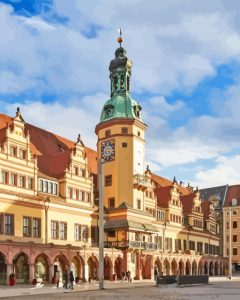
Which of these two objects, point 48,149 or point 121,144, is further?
point 121,144

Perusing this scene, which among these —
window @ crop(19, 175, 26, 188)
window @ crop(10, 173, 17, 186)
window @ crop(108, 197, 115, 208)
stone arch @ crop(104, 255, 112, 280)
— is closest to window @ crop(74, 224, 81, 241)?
stone arch @ crop(104, 255, 112, 280)

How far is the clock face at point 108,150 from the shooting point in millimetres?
67688

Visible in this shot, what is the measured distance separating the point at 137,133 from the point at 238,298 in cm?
3943

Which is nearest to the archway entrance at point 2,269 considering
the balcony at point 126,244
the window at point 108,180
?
the balcony at point 126,244

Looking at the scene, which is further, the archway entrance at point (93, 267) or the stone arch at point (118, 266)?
the stone arch at point (118, 266)

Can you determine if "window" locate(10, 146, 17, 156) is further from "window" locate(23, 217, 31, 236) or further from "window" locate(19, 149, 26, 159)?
"window" locate(23, 217, 31, 236)

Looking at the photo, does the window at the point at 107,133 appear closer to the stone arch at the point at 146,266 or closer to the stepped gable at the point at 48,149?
the stepped gable at the point at 48,149

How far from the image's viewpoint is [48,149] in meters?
63.2

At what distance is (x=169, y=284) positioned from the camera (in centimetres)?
4778

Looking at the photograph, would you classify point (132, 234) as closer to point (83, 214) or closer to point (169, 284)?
point (83, 214)

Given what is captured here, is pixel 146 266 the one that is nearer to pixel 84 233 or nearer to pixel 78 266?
pixel 84 233

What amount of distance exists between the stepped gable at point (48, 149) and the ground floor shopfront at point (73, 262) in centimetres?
973

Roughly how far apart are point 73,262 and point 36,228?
550 cm

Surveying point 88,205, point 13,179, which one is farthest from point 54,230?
point 13,179
